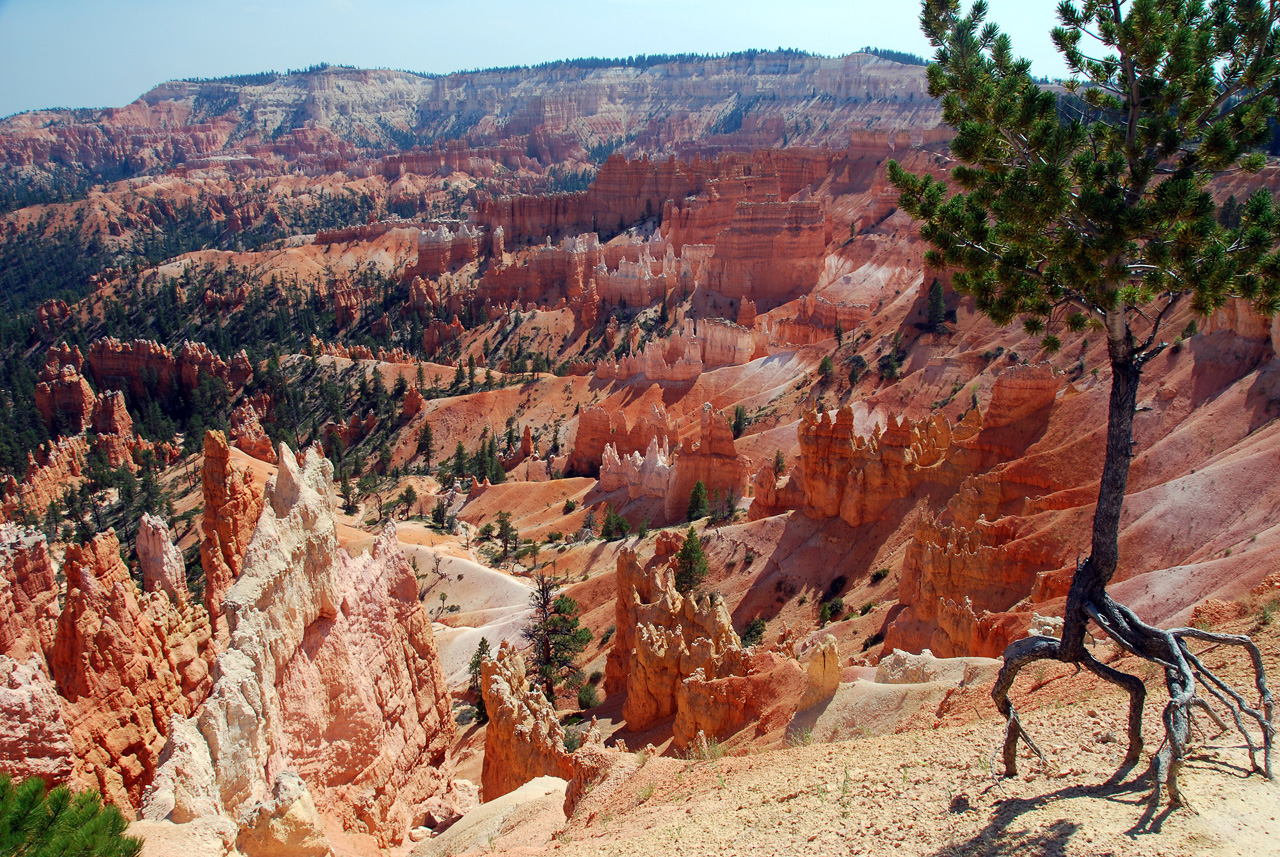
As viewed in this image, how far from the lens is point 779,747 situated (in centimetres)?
1505

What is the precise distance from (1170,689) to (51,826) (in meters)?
11.0

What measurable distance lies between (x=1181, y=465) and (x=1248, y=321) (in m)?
8.08

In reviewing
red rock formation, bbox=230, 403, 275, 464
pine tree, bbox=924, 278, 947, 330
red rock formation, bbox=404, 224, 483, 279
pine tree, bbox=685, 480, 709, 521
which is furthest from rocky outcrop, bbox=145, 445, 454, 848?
red rock formation, bbox=404, 224, 483, 279

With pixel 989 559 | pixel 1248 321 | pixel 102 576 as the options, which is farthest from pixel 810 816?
pixel 1248 321

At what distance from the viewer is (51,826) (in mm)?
8227

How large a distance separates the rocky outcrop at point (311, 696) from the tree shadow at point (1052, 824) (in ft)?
27.2

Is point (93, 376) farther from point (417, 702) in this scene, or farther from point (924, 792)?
point (924, 792)

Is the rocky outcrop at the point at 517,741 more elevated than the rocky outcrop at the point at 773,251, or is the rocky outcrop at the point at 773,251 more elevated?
the rocky outcrop at the point at 773,251

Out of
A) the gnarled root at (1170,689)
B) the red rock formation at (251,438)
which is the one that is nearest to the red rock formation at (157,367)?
the red rock formation at (251,438)

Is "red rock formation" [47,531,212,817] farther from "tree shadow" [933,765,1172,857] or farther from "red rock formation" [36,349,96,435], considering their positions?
"red rock formation" [36,349,96,435]

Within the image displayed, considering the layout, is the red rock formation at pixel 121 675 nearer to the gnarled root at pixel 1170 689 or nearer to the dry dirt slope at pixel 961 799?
the dry dirt slope at pixel 961 799

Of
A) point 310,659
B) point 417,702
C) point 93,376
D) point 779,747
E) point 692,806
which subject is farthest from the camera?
point 93,376

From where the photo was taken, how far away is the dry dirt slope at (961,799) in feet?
26.8

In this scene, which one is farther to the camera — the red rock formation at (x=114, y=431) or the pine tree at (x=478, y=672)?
the red rock formation at (x=114, y=431)
